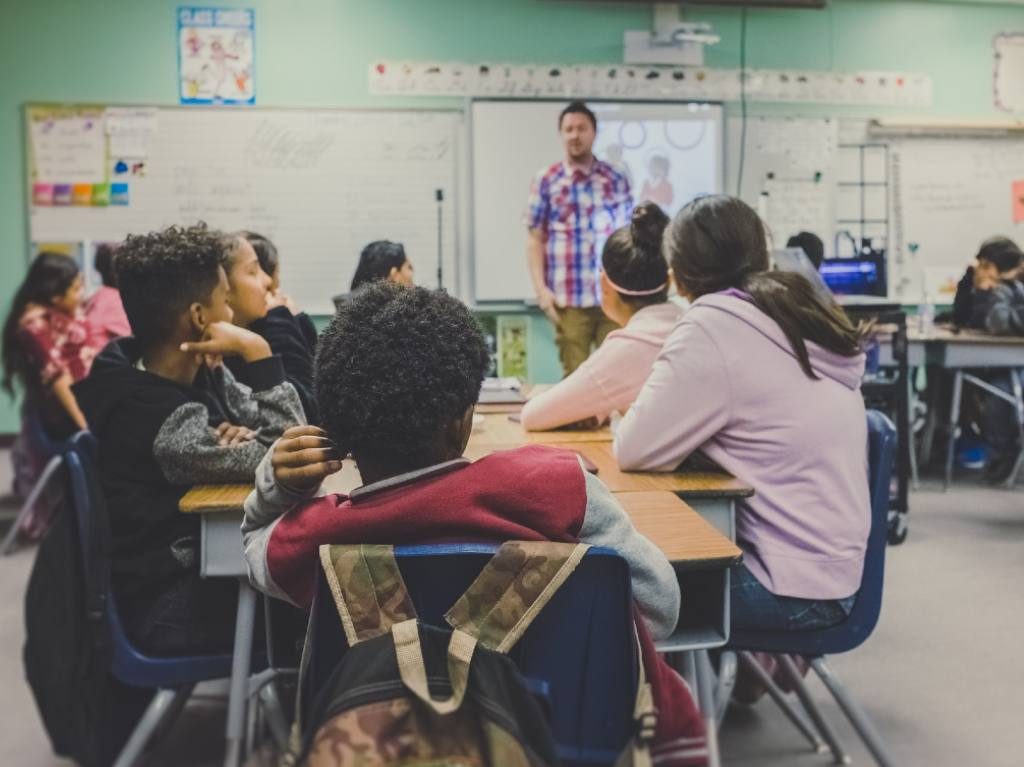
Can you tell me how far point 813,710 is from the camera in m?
2.25

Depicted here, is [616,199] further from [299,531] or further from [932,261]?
[299,531]

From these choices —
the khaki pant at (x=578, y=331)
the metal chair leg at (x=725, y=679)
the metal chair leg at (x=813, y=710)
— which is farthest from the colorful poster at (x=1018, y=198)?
the metal chair leg at (x=725, y=679)

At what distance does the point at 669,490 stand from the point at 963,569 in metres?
2.42

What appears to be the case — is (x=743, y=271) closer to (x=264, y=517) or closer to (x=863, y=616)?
(x=863, y=616)

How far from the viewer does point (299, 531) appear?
109 cm

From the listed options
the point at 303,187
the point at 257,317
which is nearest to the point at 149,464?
the point at 257,317

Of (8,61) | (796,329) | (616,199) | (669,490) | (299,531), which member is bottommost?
(669,490)

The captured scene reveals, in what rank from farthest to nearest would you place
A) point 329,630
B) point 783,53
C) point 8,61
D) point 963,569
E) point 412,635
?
point 783,53
point 8,61
point 963,569
point 329,630
point 412,635

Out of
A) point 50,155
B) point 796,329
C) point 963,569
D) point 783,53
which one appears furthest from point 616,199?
point 796,329

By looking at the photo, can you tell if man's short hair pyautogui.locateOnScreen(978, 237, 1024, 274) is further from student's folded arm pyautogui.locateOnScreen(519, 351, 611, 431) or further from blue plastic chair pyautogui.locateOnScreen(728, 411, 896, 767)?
blue plastic chair pyautogui.locateOnScreen(728, 411, 896, 767)

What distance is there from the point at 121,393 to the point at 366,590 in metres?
1.02

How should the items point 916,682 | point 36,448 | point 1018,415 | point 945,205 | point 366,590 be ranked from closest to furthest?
point 366,590 < point 916,682 < point 36,448 < point 1018,415 < point 945,205

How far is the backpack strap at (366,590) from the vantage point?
3.15ft

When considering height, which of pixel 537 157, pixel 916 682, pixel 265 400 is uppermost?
pixel 537 157
